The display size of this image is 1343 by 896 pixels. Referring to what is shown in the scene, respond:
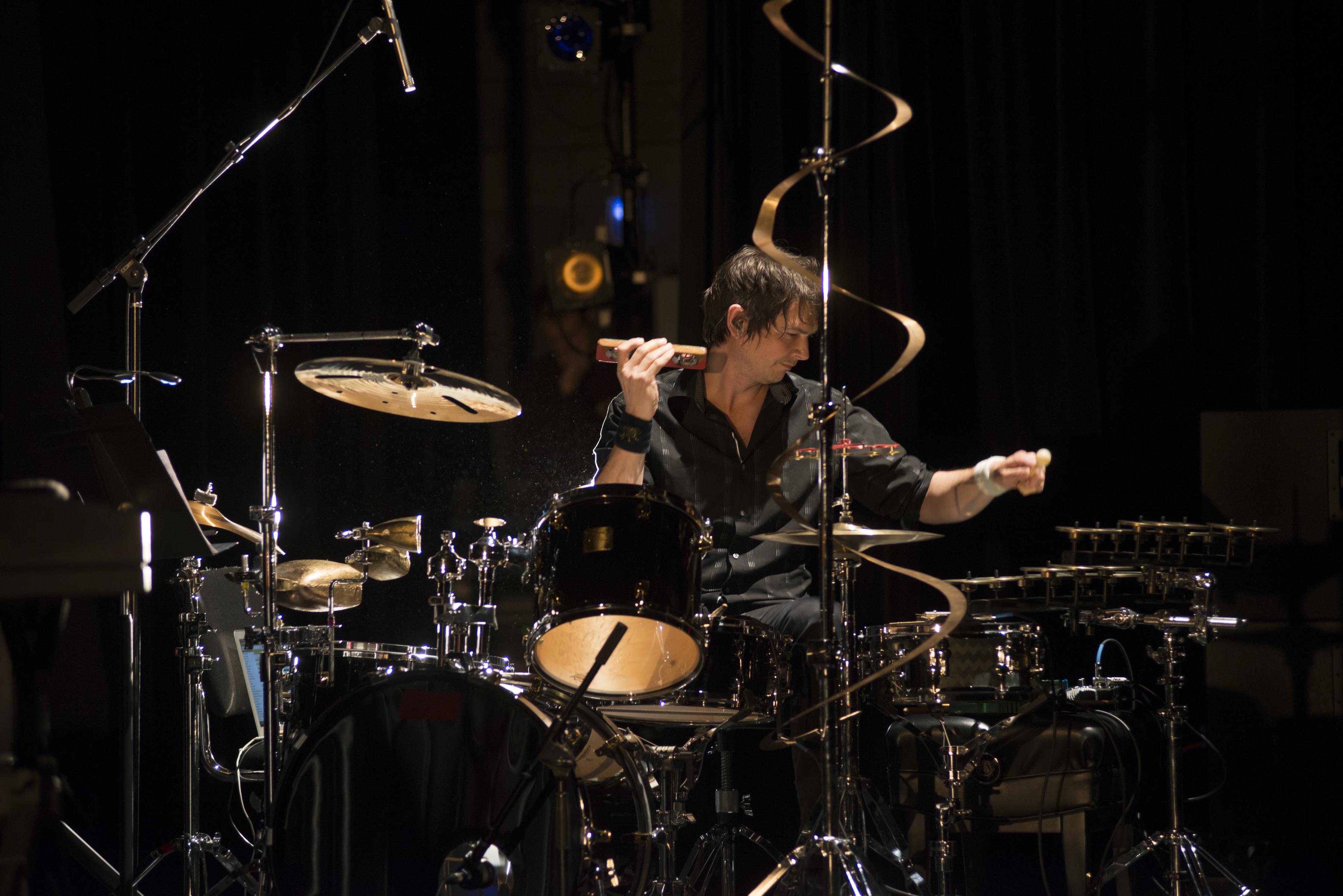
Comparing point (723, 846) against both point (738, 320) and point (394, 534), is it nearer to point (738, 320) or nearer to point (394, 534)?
point (394, 534)

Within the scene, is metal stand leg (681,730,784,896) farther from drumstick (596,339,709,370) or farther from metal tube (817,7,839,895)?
drumstick (596,339,709,370)

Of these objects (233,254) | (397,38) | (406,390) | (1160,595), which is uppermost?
(397,38)

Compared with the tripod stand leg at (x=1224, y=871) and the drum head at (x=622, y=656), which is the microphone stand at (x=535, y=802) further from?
the tripod stand leg at (x=1224, y=871)

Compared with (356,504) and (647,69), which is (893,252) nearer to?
(647,69)

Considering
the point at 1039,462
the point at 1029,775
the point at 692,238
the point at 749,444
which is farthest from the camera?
the point at 692,238

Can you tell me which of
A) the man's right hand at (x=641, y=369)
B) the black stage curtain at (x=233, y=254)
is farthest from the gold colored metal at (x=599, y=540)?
the black stage curtain at (x=233, y=254)

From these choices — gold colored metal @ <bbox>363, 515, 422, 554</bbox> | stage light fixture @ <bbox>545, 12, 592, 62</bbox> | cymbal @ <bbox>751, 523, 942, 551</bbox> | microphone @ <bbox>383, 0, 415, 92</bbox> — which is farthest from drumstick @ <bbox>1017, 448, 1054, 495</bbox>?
stage light fixture @ <bbox>545, 12, 592, 62</bbox>

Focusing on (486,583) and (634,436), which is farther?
(634,436)

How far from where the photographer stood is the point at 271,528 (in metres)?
2.60

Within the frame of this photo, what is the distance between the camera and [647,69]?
12.2 feet

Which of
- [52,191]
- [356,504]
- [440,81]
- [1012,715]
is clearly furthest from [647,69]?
[1012,715]

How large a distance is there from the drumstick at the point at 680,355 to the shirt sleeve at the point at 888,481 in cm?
38

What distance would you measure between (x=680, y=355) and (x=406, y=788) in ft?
3.70

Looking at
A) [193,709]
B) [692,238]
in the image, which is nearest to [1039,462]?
[692,238]
